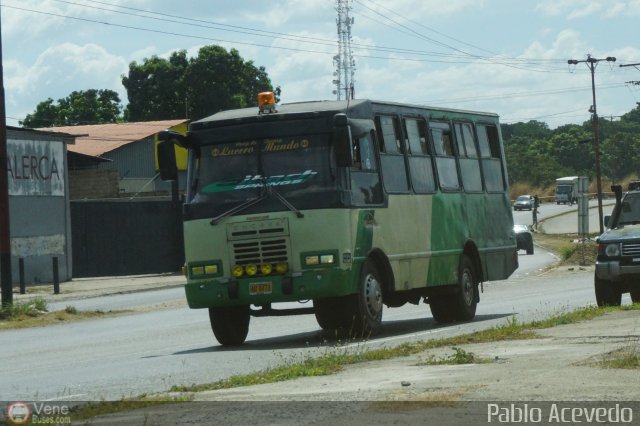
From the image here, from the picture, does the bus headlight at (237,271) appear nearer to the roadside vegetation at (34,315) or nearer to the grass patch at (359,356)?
the grass patch at (359,356)

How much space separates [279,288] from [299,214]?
0.96 m

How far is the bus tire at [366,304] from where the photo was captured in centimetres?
1755

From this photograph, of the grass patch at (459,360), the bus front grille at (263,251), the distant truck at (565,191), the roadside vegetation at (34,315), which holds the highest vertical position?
the distant truck at (565,191)

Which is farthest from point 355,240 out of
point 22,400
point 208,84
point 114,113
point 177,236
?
point 114,113

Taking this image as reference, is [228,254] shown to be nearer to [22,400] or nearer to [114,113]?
[22,400]

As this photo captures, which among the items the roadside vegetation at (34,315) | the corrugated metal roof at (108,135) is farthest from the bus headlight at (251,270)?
the corrugated metal roof at (108,135)

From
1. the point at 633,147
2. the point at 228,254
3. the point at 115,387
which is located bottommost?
the point at 115,387

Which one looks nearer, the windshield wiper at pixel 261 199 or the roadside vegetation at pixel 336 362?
the roadside vegetation at pixel 336 362

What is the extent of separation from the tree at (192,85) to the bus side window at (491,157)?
70.5m

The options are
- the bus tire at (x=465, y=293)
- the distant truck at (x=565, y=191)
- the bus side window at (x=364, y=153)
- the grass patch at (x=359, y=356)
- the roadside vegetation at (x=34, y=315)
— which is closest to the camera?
the grass patch at (x=359, y=356)

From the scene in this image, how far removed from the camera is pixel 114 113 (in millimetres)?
110500

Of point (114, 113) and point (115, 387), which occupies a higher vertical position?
point (114, 113)

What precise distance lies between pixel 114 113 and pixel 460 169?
9133cm

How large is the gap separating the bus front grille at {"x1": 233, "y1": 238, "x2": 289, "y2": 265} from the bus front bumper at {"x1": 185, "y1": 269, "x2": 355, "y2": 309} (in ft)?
0.77
